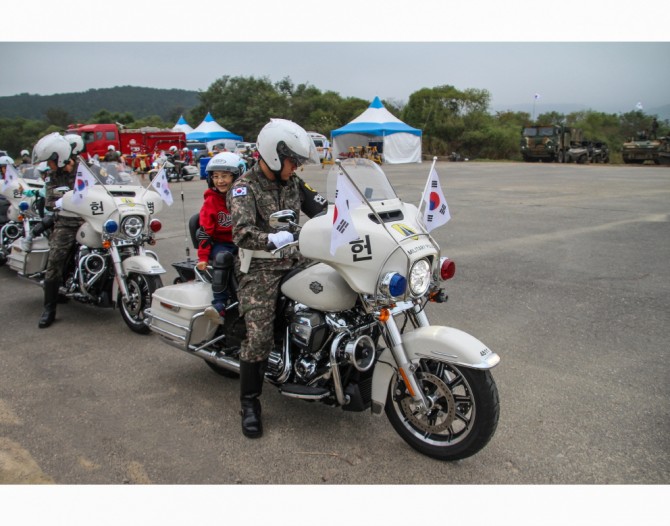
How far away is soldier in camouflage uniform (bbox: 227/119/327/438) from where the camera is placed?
3.38m

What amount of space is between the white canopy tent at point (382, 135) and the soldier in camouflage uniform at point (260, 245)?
101ft

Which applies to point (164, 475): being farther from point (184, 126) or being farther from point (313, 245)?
point (184, 126)

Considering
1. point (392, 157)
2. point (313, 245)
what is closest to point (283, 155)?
point (313, 245)

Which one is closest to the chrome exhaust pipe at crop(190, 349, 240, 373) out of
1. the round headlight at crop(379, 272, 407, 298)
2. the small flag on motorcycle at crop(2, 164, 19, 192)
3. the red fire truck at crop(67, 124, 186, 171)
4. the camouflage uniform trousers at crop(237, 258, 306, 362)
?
the camouflage uniform trousers at crop(237, 258, 306, 362)

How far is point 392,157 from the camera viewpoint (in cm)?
3672

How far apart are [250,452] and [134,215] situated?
10.7ft

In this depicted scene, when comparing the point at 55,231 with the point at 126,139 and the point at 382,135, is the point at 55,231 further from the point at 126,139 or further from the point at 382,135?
the point at 382,135

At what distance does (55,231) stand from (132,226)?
97 cm

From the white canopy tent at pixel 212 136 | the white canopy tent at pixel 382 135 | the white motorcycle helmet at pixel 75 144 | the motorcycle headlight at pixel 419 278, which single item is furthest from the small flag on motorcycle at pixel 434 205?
the white canopy tent at pixel 212 136

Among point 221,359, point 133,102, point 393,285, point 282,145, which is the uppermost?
point 133,102

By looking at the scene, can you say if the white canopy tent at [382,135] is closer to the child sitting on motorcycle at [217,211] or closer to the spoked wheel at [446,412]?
the child sitting on motorcycle at [217,211]

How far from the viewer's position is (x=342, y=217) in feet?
9.11

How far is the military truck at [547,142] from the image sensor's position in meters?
35.1

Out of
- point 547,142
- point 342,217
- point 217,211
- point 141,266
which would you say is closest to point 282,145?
point 342,217
